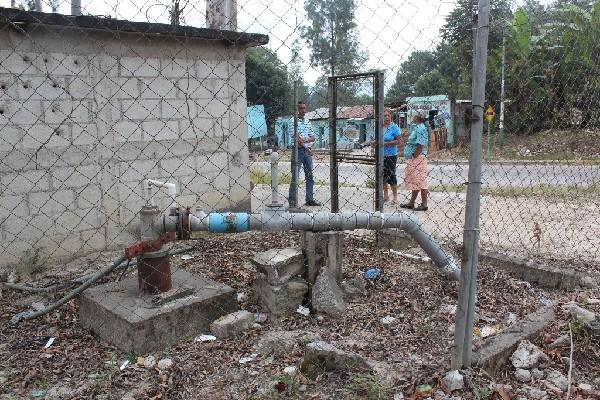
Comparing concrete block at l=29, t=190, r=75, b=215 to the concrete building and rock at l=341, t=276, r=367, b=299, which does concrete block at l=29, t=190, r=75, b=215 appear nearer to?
the concrete building

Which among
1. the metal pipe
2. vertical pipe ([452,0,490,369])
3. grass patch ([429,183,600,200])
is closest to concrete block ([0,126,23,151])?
the metal pipe

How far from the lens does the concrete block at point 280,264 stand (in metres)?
3.47

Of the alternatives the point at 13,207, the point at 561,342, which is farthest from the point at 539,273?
the point at 13,207

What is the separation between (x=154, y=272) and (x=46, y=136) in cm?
253

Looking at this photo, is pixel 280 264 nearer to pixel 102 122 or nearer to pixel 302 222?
pixel 302 222

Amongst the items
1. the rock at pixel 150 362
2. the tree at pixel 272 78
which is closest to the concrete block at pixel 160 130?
the tree at pixel 272 78

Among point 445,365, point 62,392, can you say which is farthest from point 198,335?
point 445,365

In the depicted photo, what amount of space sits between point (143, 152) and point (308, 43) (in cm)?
359

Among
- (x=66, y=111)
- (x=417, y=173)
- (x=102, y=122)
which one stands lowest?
(x=417, y=173)

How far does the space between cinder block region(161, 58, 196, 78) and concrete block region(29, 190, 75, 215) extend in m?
1.71

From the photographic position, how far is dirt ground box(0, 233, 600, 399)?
254 cm

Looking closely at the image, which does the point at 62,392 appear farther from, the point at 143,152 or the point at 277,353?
the point at 143,152

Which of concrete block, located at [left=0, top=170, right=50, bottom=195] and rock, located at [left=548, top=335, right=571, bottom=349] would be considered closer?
rock, located at [left=548, top=335, right=571, bottom=349]

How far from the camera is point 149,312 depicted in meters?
3.04
